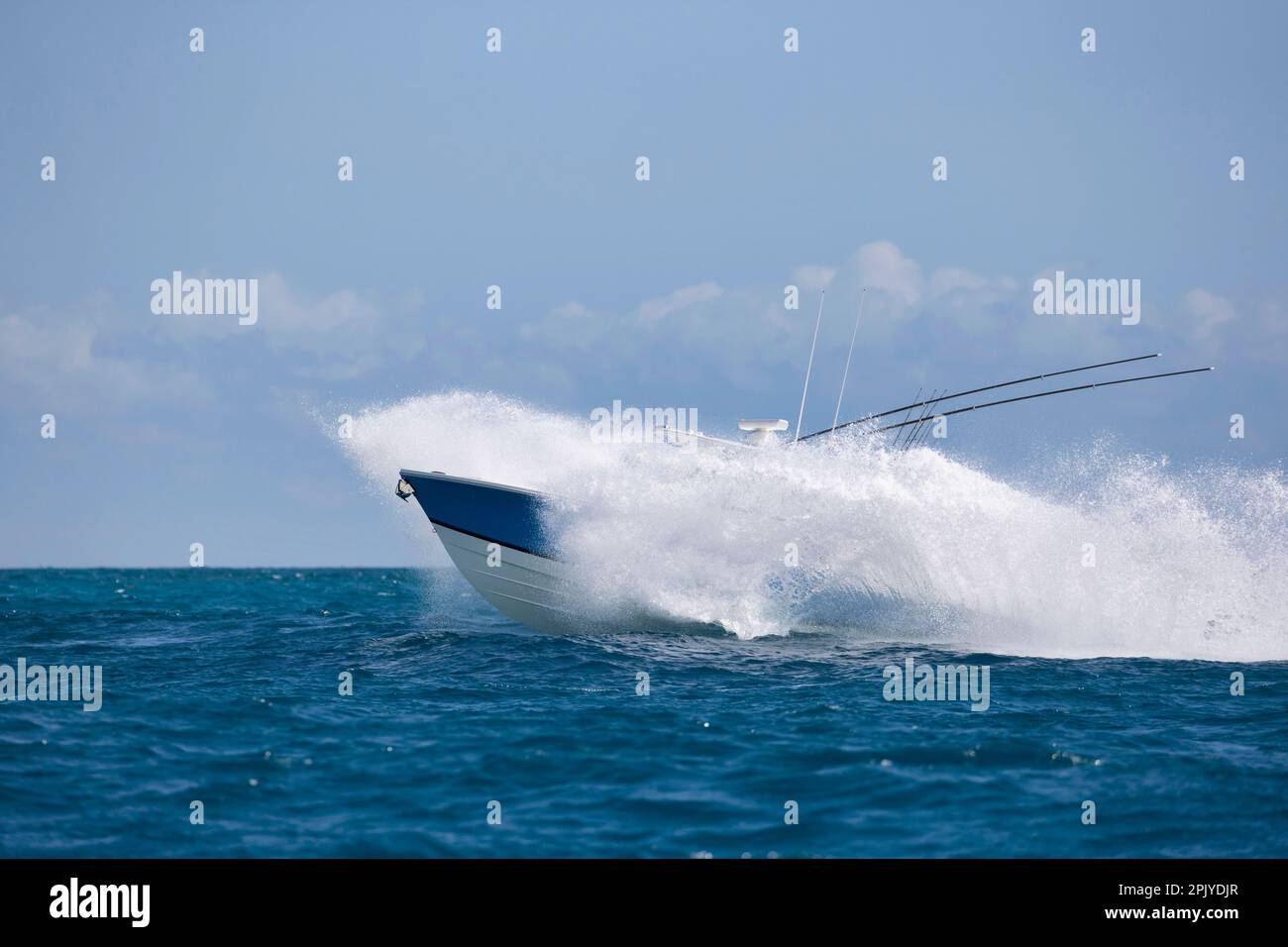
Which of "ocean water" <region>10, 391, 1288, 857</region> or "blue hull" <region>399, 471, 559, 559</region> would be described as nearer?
"ocean water" <region>10, 391, 1288, 857</region>

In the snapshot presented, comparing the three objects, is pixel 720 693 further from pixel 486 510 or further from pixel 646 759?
pixel 486 510

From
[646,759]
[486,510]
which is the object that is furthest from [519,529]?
[646,759]

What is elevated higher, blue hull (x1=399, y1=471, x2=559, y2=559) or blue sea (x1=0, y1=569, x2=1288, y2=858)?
blue hull (x1=399, y1=471, x2=559, y2=559)

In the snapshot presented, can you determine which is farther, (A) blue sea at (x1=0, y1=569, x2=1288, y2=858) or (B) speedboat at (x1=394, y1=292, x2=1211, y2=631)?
(B) speedboat at (x1=394, y1=292, x2=1211, y2=631)

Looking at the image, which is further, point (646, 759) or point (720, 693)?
point (720, 693)

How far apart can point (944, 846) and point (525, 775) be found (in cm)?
373

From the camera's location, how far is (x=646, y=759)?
10.3 meters

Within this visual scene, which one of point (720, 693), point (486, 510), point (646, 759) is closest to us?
point (646, 759)

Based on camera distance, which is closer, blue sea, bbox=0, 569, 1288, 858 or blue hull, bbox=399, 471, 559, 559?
blue sea, bbox=0, 569, 1288, 858

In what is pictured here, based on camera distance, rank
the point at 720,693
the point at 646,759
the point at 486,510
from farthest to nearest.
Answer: the point at 486,510 < the point at 720,693 < the point at 646,759

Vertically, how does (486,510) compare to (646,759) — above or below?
above

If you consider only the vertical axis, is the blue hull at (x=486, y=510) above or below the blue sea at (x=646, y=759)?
above

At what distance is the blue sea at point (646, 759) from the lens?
8.32 meters

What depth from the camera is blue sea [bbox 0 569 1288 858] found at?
8320 mm
